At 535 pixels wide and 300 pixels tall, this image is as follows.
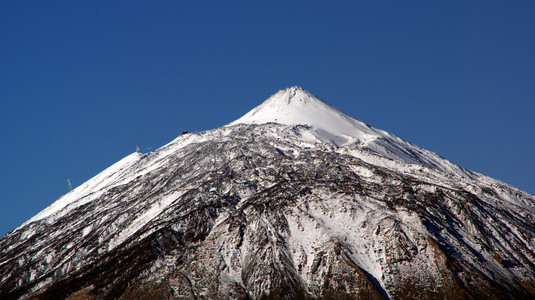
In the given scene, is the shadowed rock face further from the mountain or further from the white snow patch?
the white snow patch

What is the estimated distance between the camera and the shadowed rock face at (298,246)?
5807 inches

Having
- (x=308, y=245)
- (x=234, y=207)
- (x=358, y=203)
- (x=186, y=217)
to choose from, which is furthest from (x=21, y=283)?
(x=358, y=203)

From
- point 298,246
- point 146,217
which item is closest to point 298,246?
point 298,246

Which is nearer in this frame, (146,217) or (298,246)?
(298,246)

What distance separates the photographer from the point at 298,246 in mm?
159375

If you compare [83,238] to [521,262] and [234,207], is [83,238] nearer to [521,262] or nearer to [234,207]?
[234,207]

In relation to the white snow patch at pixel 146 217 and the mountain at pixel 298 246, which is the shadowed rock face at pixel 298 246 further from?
the white snow patch at pixel 146 217

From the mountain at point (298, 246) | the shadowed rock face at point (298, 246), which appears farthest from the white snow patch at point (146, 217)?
the shadowed rock face at point (298, 246)

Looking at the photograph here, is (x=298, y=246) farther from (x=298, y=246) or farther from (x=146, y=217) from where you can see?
(x=146, y=217)

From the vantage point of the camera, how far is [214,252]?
160m

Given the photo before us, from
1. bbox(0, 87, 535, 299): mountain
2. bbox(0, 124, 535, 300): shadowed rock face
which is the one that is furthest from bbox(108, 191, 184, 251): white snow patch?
bbox(0, 124, 535, 300): shadowed rock face

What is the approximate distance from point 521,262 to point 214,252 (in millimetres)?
70184

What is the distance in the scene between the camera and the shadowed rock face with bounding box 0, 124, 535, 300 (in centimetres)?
14750

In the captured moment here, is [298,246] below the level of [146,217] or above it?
below
